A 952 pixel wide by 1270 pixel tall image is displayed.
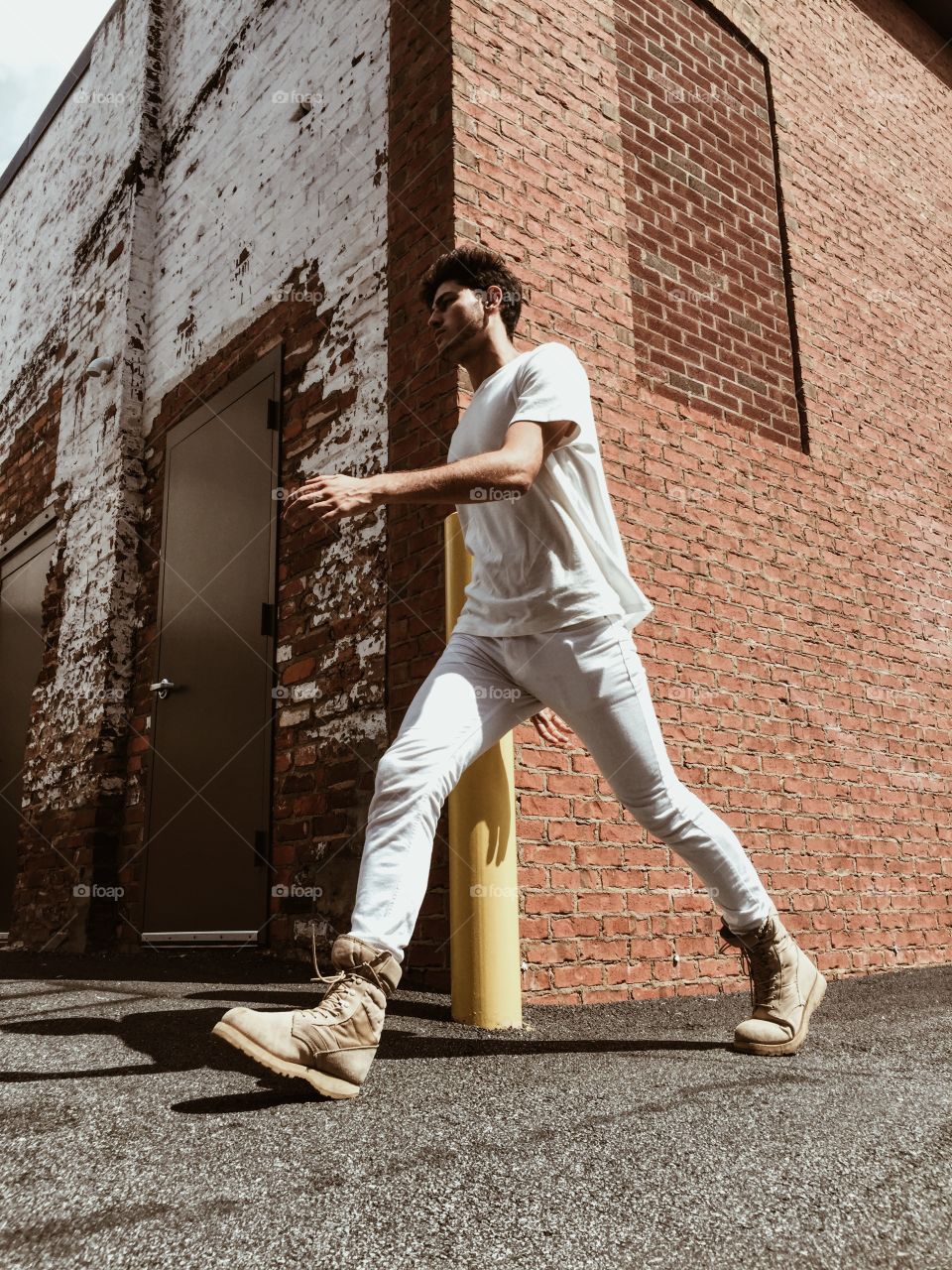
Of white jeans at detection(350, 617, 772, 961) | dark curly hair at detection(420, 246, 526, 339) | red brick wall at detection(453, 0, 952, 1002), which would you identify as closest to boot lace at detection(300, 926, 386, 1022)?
white jeans at detection(350, 617, 772, 961)

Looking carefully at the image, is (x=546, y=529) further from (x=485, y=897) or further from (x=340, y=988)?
(x=340, y=988)

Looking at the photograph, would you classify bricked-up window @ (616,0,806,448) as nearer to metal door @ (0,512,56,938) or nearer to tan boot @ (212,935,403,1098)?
tan boot @ (212,935,403,1098)

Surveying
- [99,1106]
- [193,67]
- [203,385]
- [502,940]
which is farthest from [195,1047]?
[193,67]

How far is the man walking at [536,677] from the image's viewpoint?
212 centimetres

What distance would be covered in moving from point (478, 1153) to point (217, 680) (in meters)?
3.75

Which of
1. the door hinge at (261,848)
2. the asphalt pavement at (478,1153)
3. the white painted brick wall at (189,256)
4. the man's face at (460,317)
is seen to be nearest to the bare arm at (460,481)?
the man's face at (460,317)

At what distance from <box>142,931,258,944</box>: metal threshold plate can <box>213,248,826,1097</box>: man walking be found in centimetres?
241

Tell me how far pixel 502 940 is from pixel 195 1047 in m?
0.87

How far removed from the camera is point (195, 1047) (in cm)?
239

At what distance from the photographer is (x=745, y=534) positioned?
4.73m

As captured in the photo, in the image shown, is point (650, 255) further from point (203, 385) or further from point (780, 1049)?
point (780, 1049)

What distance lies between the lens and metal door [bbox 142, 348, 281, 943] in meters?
4.61

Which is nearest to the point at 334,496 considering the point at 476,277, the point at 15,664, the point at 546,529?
the point at 546,529

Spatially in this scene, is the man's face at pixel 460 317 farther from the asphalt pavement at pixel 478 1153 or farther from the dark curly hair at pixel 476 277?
the asphalt pavement at pixel 478 1153
